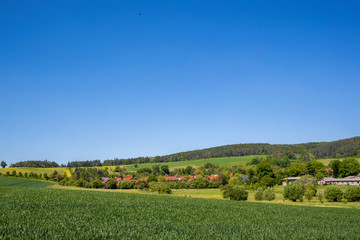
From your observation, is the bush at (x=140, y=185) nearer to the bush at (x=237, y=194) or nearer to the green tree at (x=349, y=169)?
the bush at (x=237, y=194)

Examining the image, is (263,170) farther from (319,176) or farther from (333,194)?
(333,194)

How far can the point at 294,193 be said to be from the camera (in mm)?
55812

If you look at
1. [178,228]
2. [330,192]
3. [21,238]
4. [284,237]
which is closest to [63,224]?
[21,238]

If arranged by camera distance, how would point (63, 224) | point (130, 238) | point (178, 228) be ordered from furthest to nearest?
point (178, 228) → point (63, 224) → point (130, 238)

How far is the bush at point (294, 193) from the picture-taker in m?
55.7

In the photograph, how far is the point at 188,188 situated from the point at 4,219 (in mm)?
91539

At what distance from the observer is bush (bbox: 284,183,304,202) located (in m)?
55.7

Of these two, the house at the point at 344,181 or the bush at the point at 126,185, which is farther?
the house at the point at 344,181

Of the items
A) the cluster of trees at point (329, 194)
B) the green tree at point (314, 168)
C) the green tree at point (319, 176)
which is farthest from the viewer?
the green tree at point (314, 168)

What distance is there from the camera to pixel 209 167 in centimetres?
18425

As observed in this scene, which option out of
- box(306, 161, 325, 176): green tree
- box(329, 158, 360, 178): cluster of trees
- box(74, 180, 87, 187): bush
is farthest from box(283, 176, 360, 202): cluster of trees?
box(74, 180, 87, 187): bush

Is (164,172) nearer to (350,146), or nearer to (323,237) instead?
(350,146)

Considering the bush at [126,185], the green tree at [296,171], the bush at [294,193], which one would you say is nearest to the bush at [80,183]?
the bush at [126,185]

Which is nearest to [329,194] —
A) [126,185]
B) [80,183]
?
[126,185]
